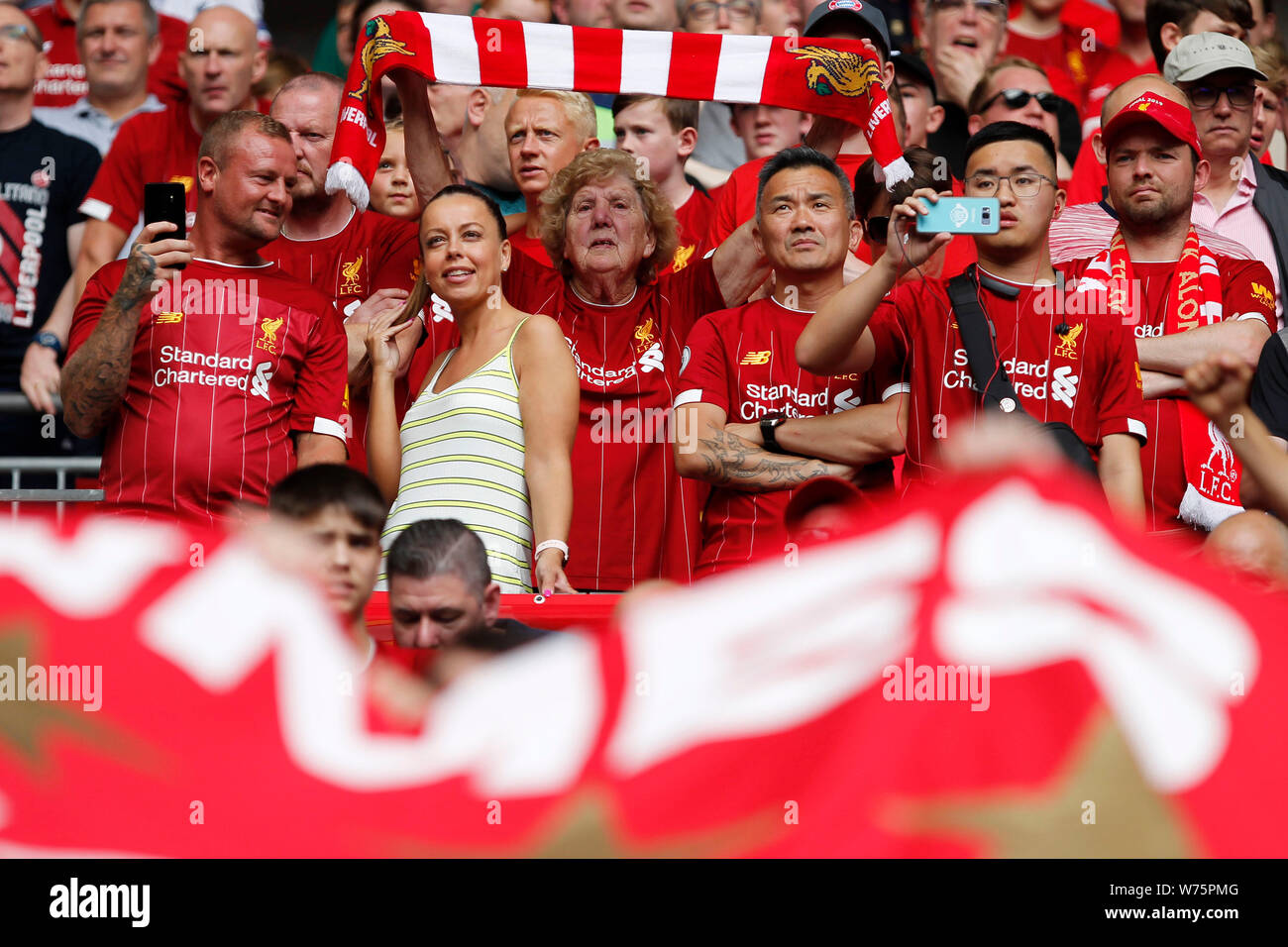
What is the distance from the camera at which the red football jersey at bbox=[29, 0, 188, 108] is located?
820 cm

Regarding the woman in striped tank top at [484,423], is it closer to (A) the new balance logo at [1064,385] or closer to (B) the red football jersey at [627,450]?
(B) the red football jersey at [627,450]

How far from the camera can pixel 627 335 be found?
18.3ft

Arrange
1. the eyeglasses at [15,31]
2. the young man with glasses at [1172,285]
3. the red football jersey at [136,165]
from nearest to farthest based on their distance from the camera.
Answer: the young man with glasses at [1172,285]
the red football jersey at [136,165]
the eyeglasses at [15,31]

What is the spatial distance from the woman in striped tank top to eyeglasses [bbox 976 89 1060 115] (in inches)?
99.6

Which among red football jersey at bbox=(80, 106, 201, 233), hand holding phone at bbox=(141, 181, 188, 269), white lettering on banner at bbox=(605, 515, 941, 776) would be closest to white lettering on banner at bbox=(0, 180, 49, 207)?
red football jersey at bbox=(80, 106, 201, 233)

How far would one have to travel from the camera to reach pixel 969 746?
132 inches

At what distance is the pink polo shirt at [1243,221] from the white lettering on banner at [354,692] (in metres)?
3.87

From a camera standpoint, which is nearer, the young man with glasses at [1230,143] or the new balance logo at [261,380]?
the new balance logo at [261,380]

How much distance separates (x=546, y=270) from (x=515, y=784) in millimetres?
2778

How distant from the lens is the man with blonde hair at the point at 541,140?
6211 mm

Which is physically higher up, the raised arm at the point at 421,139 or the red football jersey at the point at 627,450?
the raised arm at the point at 421,139

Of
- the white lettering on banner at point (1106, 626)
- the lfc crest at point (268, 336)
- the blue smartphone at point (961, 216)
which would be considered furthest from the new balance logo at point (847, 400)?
the white lettering on banner at point (1106, 626)

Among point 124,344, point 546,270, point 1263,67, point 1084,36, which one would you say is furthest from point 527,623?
point 1084,36
